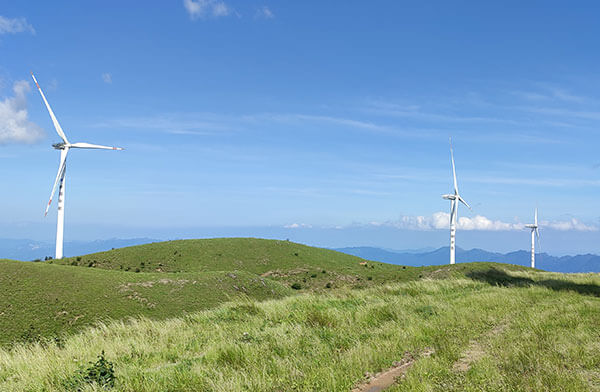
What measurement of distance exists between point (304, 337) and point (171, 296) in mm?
22213

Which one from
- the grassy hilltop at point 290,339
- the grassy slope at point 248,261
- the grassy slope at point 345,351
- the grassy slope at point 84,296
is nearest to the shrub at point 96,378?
the grassy hilltop at point 290,339

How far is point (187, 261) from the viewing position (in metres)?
64.3

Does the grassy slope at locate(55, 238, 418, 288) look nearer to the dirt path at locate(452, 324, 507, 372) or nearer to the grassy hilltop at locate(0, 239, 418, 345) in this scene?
the grassy hilltop at locate(0, 239, 418, 345)

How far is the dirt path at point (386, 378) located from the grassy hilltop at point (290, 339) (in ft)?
0.62

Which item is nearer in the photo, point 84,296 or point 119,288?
point 84,296

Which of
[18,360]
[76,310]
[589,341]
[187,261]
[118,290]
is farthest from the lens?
[187,261]

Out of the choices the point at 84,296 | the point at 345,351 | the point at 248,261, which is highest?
the point at 345,351

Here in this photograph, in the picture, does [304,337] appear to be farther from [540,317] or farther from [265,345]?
[540,317]

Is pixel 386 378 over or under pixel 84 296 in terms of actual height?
over

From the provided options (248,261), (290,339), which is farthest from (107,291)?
(248,261)

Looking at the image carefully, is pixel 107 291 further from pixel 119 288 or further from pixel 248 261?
pixel 248 261

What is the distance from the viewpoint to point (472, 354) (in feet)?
35.6

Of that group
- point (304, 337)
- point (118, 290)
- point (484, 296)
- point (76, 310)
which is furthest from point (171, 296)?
point (484, 296)

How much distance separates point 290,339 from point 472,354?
18.9 feet
